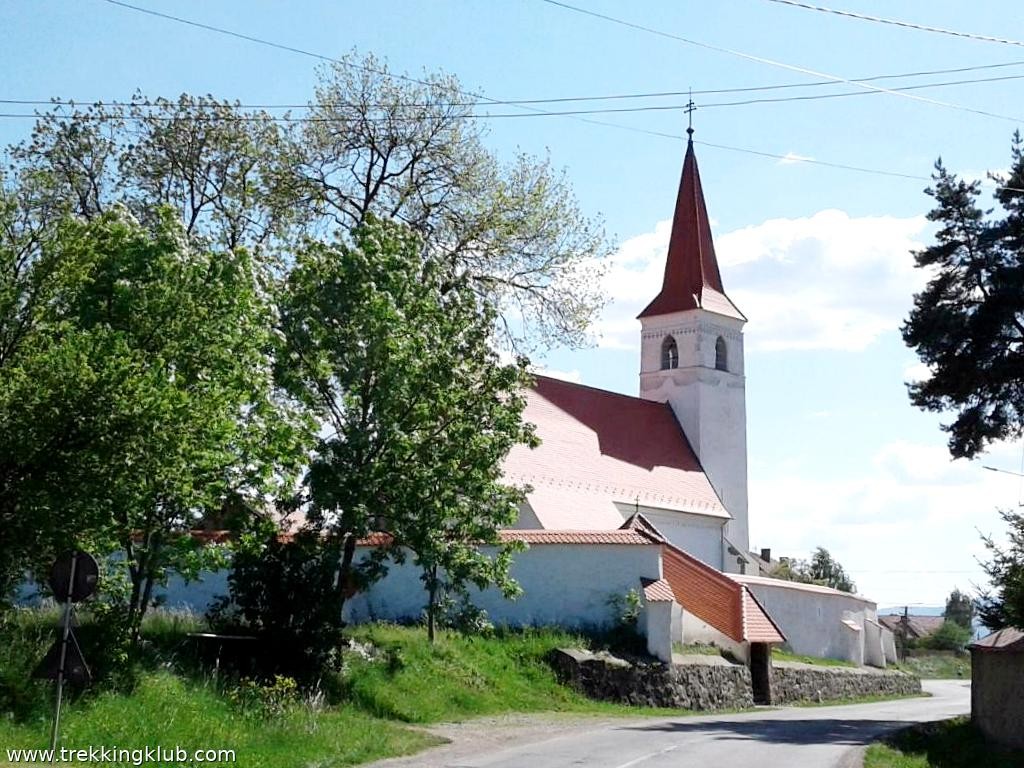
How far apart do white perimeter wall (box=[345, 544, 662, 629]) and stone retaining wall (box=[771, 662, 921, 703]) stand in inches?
278

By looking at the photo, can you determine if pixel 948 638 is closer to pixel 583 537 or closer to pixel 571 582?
pixel 583 537

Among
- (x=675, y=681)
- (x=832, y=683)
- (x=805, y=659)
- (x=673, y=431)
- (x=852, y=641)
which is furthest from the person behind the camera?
(x=673, y=431)

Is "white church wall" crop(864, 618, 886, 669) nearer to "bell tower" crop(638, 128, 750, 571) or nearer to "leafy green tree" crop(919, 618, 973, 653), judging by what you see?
"bell tower" crop(638, 128, 750, 571)

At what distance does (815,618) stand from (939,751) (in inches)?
914

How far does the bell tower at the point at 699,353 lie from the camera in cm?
5700

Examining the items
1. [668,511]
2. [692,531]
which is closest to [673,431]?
[692,531]

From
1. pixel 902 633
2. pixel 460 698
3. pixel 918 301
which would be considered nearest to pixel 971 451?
pixel 918 301

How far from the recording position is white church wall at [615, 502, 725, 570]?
160ft

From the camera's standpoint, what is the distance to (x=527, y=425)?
77.8 feet

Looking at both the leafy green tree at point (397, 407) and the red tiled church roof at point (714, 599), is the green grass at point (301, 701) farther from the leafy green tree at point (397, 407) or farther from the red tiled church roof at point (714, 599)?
the red tiled church roof at point (714, 599)

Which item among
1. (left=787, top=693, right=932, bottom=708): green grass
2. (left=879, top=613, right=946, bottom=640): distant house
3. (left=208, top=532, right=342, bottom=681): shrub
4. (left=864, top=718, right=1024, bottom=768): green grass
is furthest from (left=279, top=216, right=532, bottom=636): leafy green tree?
(left=879, top=613, right=946, bottom=640): distant house

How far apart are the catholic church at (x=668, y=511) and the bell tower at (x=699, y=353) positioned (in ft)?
0.22

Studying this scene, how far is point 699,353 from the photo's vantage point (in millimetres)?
58094

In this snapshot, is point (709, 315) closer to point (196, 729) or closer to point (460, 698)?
point (460, 698)
